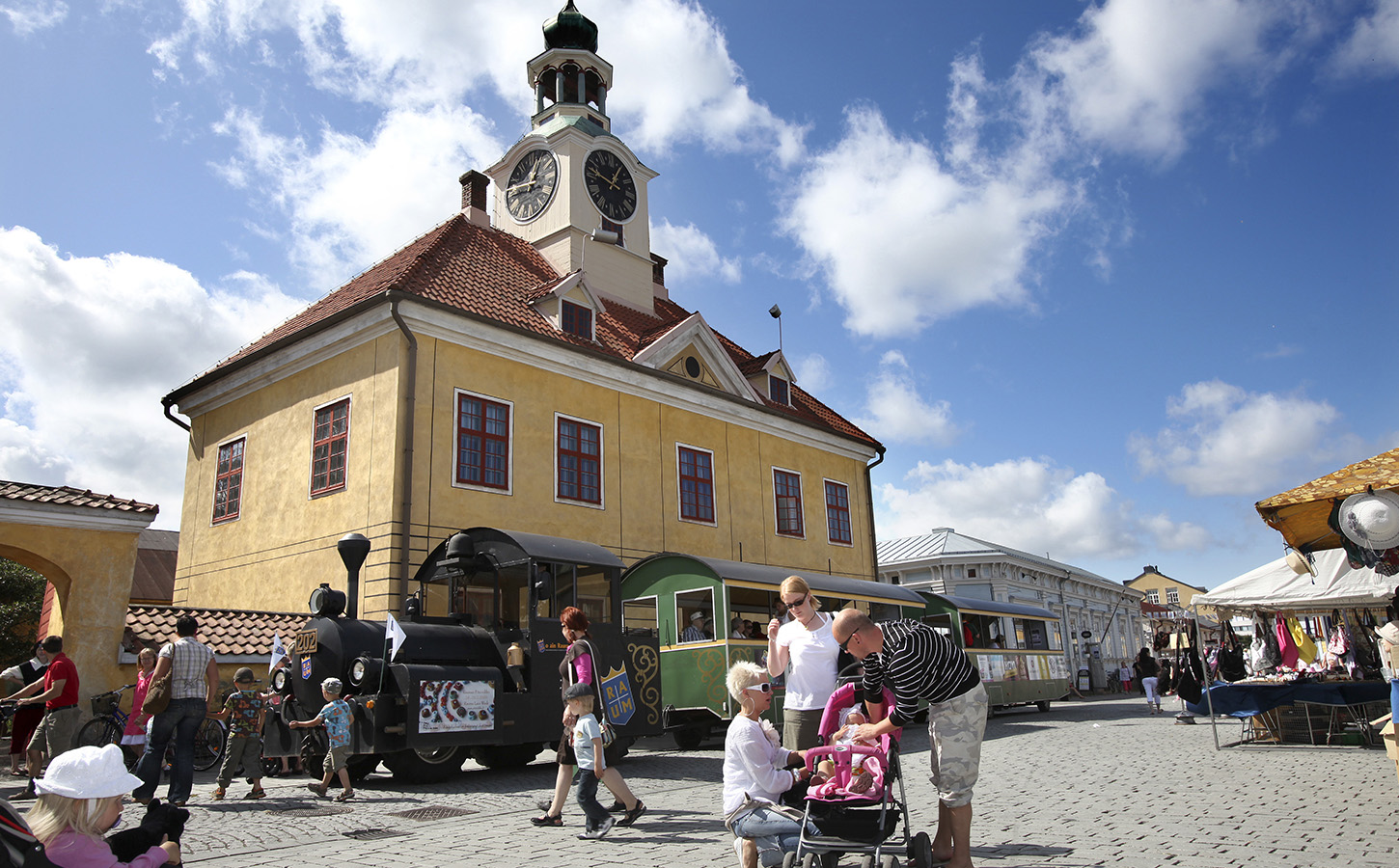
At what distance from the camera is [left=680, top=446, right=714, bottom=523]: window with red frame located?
2108cm

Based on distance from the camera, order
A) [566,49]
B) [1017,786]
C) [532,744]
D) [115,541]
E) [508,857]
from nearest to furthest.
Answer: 1. [508,857]
2. [1017,786]
3. [532,744]
4. [115,541]
5. [566,49]

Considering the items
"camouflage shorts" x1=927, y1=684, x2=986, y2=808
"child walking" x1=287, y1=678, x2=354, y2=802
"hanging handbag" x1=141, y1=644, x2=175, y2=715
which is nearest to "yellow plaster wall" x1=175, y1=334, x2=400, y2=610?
"child walking" x1=287, y1=678, x2=354, y2=802

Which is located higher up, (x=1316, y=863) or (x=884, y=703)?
(x=884, y=703)

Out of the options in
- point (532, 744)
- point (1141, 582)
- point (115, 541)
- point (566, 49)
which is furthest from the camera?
point (1141, 582)

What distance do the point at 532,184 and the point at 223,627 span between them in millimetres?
14833

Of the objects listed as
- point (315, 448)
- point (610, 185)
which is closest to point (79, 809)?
point (315, 448)

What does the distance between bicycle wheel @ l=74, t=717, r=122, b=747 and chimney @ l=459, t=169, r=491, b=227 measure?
1479 centimetres

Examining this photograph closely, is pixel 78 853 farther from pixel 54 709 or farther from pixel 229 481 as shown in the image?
pixel 229 481

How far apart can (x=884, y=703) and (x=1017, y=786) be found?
16.4 ft

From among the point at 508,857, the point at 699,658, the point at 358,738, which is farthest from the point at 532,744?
the point at 508,857

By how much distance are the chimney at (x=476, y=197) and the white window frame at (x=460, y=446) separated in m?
7.81

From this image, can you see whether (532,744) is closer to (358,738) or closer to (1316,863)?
(358,738)

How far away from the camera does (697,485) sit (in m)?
21.5

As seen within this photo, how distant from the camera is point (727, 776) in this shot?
548 centimetres
